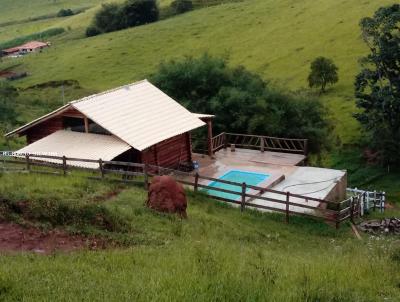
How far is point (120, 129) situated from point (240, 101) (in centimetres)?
1150

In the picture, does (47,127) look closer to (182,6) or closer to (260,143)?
(260,143)

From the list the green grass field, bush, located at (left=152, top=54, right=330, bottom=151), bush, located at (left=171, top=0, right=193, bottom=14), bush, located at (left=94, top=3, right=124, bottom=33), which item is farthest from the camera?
bush, located at (left=171, top=0, right=193, bottom=14)

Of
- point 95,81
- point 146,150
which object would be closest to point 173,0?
point 95,81

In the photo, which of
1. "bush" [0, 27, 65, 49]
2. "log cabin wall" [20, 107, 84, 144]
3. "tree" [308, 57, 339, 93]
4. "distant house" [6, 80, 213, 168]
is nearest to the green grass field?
"tree" [308, 57, 339, 93]

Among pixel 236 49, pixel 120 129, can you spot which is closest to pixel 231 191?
pixel 120 129

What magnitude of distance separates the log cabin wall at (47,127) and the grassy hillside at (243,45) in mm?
23787

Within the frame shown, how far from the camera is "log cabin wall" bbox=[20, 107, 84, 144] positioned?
1094 inches

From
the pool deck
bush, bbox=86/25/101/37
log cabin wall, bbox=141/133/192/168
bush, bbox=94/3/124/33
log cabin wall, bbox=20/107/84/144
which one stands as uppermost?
bush, bbox=94/3/124/33

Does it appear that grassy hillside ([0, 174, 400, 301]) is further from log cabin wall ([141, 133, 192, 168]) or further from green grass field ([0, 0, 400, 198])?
green grass field ([0, 0, 400, 198])

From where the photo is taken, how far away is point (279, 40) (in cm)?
6334

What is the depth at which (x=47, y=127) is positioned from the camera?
29266 mm

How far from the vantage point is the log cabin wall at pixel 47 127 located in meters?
27.8

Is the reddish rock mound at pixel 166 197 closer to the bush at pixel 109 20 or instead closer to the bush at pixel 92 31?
the bush at pixel 109 20

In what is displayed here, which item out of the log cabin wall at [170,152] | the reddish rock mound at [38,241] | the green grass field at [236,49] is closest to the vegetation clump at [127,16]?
the green grass field at [236,49]
